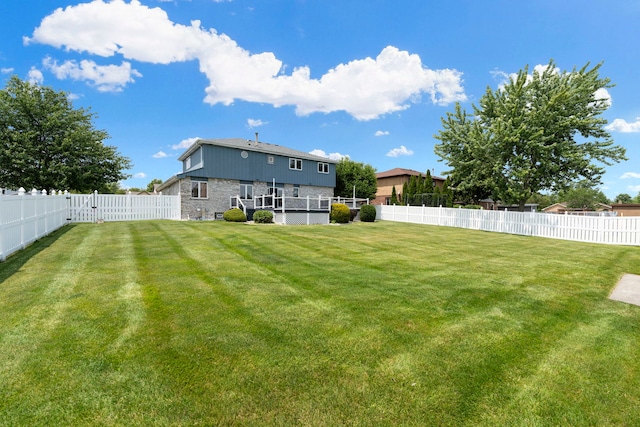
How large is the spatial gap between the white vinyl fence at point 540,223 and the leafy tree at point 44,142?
27.8 meters

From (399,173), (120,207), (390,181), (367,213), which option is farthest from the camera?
(390,181)

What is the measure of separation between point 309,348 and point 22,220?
9.43m

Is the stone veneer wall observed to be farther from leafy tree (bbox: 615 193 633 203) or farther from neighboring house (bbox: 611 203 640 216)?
leafy tree (bbox: 615 193 633 203)

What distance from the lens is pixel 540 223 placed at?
53.9 ft

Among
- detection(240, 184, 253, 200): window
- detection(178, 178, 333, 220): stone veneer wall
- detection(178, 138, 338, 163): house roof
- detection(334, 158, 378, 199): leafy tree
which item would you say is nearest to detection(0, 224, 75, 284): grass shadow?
detection(178, 178, 333, 220): stone veneer wall

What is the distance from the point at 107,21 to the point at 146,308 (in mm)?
14092

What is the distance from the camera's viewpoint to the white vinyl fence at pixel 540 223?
44.9 feet

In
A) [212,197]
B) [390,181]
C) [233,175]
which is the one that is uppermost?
Answer: [390,181]

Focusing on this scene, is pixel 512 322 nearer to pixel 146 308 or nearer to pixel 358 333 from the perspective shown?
pixel 358 333

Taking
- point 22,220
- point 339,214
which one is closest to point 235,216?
point 339,214

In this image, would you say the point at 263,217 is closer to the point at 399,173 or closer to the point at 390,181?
the point at 399,173

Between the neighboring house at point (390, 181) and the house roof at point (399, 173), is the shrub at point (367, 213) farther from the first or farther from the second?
the house roof at point (399, 173)

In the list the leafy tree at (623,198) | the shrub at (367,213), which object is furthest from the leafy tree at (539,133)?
the leafy tree at (623,198)

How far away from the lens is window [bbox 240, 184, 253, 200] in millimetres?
23438
